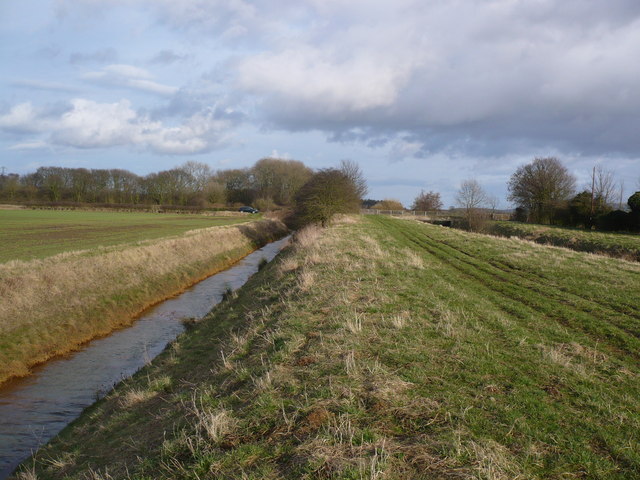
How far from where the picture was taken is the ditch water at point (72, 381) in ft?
31.8

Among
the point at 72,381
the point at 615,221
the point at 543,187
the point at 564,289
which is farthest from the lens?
the point at 543,187

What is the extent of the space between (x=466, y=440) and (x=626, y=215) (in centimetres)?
4737

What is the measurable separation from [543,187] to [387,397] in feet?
218

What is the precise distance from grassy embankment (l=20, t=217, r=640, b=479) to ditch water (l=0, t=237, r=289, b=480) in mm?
1012

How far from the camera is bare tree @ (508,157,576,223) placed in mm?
61875

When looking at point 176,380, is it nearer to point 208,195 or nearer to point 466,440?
point 466,440

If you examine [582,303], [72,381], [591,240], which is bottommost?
[72,381]

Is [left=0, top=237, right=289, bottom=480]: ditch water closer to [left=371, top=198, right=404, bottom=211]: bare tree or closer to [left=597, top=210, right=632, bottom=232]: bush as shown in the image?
[left=597, top=210, right=632, bottom=232]: bush

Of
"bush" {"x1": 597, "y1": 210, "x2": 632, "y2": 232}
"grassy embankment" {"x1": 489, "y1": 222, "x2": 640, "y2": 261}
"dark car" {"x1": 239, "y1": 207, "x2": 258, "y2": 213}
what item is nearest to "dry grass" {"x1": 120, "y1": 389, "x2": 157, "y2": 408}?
"grassy embankment" {"x1": 489, "y1": 222, "x2": 640, "y2": 261}

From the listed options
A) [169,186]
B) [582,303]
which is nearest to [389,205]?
[169,186]

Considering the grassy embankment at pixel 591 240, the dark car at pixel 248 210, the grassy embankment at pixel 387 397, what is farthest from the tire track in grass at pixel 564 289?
the dark car at pixel 248 210

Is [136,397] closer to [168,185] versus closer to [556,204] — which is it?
[556,204]

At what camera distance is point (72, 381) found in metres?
12.9

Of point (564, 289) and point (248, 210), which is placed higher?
Answer: point (248, 210)
